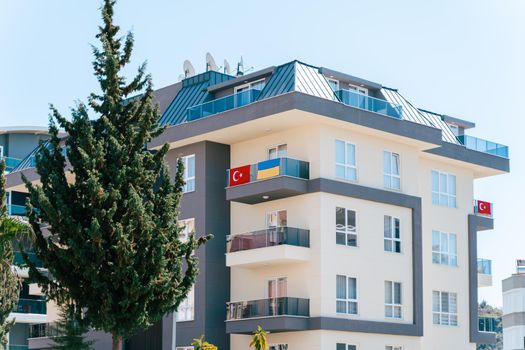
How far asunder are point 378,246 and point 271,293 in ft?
15.9

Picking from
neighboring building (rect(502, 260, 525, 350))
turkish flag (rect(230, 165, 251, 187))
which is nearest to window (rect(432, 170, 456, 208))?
turkish flag (rect(230, 165, 251, 187))

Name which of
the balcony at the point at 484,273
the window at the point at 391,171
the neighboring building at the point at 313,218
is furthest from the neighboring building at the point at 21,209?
the balcony at the point at 484,273

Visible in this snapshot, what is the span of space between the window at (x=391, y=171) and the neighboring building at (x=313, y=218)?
0.07 metres

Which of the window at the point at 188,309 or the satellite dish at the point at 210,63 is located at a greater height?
the satellite dish at the point at 210,63

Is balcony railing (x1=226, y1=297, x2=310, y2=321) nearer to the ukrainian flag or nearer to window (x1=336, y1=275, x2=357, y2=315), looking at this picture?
window (x1=336, y1=275, x2=357, y2=315)

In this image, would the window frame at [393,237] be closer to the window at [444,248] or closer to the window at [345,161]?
the window at [345,161]

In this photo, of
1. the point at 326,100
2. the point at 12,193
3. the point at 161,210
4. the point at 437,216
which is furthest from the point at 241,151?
the point at 12,193

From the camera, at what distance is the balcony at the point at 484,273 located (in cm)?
5391

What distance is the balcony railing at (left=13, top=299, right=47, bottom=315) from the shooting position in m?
69.2

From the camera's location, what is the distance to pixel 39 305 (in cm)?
7031

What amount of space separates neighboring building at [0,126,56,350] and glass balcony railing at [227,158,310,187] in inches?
874

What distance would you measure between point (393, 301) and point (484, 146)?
11.0 metres

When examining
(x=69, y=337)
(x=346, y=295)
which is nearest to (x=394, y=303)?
(x=346, y=295)

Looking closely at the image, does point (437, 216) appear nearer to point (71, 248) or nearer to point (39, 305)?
point (71, 248)
